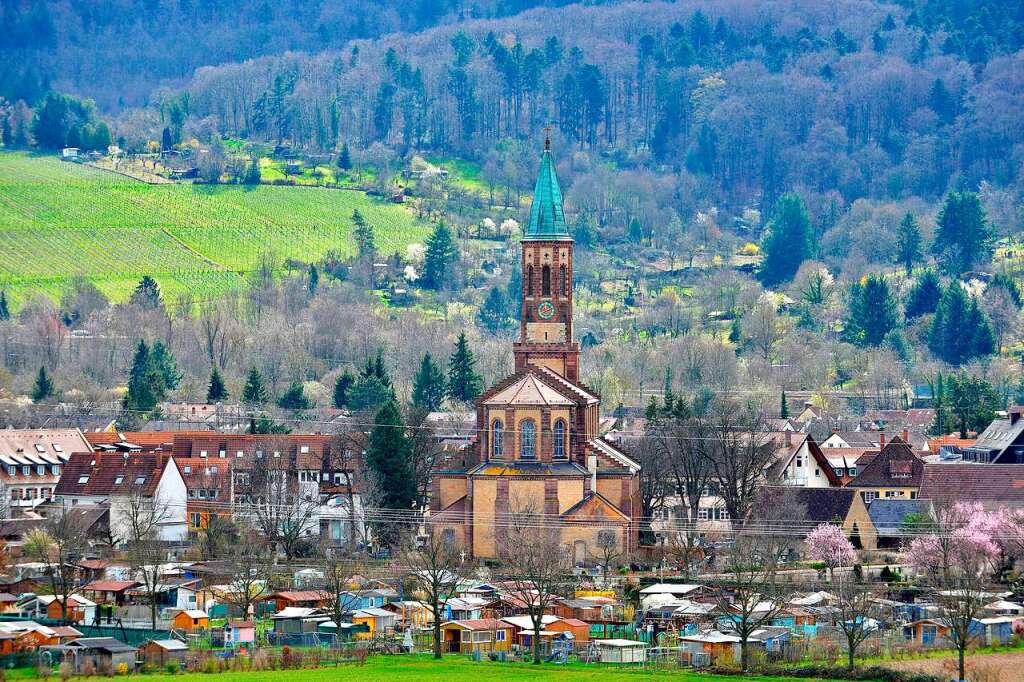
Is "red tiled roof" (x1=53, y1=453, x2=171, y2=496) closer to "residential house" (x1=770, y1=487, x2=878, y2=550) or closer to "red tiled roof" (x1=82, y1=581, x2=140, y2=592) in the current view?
"red tiled roof" (x1=82, y1=581, x2=140, y2=592)

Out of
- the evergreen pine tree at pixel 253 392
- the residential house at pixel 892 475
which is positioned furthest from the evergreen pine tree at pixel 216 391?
the residential house at pixel 892 475

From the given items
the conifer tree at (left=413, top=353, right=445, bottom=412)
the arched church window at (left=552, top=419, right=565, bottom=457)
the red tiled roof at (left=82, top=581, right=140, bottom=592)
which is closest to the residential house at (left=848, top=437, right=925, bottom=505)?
the arched church window at (left=552, top=419, right=565, bottom=457)

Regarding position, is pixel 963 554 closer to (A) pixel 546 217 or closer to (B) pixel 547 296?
(B) pixel 547 296

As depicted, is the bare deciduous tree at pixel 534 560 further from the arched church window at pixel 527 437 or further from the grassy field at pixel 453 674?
the arched church window at pixel 527 437

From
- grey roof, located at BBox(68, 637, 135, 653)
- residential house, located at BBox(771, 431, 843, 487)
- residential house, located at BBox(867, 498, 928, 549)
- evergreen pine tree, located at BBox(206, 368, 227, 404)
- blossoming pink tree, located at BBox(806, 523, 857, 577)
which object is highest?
evergreen pine tree, located at BBox(206, 368, 227, 404)

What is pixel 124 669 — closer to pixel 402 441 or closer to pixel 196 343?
pixel 402 441

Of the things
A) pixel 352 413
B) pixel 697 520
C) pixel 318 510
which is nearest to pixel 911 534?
pixel 697 520
